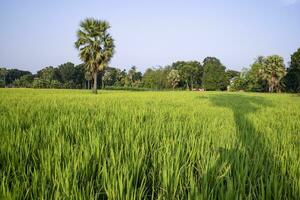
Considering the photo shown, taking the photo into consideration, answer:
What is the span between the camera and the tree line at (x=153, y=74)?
36906mm

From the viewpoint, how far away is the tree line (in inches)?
1453

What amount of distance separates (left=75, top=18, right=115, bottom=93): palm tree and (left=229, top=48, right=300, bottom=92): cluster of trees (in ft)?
192

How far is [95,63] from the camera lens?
121ft

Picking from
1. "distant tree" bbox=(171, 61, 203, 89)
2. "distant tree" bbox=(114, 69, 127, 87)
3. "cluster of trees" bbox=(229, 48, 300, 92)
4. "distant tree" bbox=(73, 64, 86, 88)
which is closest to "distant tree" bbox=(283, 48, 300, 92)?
"cluster of trees" bbox=(229, 48, 300, 92)

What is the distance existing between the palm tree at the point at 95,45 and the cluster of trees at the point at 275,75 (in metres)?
58.5

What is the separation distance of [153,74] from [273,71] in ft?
178

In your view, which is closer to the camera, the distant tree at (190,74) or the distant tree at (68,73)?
the distant tree at (68,73)

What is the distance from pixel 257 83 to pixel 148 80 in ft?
158

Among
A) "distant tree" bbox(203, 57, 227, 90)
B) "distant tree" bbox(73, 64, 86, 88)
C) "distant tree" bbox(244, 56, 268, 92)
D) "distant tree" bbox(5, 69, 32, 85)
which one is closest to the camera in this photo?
"distant tree" bbox(244, 56, 268, 92)

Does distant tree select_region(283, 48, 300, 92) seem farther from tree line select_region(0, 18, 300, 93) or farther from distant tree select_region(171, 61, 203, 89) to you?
distant tree select_region(171, 61, 203, 89)

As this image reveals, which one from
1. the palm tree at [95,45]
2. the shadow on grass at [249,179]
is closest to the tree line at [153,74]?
the palm tree at [95,45]

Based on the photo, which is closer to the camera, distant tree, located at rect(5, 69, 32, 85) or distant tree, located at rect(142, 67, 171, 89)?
distant tree, located at rect(142, 67, 171, 89)

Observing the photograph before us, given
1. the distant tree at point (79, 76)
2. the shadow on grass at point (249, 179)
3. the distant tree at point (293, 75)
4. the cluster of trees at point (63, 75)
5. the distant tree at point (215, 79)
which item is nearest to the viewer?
the shadow on grass at point (249, 179)

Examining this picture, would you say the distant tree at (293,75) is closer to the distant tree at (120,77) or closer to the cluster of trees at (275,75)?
the cluster of trees at (275,75)
